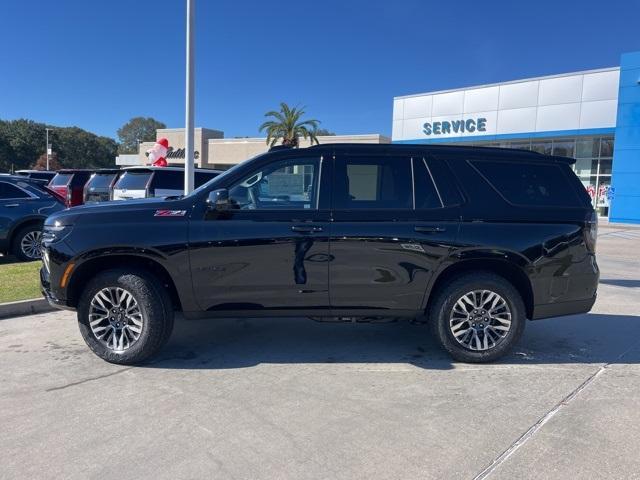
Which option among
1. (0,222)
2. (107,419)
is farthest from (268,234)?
(0,222)

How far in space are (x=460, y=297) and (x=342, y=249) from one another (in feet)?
3.89

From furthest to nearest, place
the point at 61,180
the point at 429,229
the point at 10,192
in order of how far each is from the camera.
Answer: the point at 61,180 → the point at 10,192 → the point at 429,229

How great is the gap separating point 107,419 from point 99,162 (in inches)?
3884

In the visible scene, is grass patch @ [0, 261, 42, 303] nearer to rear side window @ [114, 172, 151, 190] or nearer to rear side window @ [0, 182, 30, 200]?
rear side window @ [0, 182, 30, 200]

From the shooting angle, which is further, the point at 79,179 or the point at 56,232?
the point at 79,179

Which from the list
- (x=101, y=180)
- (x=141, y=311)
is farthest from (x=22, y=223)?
(x=141, y=311)

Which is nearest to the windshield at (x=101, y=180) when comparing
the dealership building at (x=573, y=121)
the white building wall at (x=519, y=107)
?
the dealership building at (x=573, y=121)

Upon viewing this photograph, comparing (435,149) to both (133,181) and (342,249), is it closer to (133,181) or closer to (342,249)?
(342,249)

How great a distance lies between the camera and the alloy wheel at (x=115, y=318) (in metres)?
4.57

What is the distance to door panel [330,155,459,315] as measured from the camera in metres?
4.55

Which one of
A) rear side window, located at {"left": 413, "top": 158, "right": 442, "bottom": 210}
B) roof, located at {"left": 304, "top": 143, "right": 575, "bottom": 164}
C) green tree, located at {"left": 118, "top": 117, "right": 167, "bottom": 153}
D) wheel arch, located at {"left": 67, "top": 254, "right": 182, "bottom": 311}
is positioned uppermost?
green tree, located at {"left": 118, "top": 117, "right": 167, "bottom": 153}

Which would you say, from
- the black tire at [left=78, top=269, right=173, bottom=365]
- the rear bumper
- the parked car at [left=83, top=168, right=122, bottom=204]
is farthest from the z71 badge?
the parked car at [left=83, top=168, right=122, bottom=204]

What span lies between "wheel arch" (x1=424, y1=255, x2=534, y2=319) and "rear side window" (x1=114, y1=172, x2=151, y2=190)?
25.3 ft

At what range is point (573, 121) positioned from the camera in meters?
26.2
